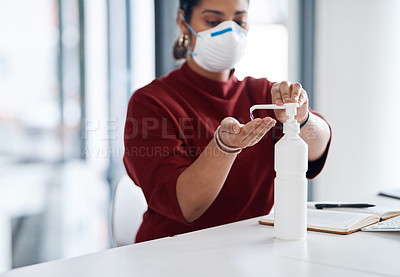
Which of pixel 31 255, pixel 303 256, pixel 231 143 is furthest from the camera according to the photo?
pixel 31 255

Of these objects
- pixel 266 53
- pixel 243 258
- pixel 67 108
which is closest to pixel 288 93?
pixel 243 258

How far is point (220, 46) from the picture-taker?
1.35 meters

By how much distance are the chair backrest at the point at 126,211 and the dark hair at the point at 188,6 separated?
1.79 feet

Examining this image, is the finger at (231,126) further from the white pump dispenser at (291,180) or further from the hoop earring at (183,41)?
the hoop earring at (183,41)

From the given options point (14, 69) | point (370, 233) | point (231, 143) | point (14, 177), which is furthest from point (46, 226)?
point (370, 233)

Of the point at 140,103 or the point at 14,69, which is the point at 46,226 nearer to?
the point at 14,69

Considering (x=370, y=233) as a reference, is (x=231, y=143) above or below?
above

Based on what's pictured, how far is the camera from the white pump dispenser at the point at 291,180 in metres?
0.79

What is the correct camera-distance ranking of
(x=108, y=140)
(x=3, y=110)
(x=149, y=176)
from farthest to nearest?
1. (x=108, y=140)
2. (x=3, y=110)
3. (x=149, y=176)

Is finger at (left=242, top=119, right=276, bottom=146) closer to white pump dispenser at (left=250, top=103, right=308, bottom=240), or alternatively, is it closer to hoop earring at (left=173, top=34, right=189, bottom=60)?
white pump dispenser at (left=250, top=103, right=308, bottom=240)

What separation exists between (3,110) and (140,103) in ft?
2.12

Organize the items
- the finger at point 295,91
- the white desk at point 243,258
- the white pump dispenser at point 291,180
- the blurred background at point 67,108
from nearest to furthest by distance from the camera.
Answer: the white desk at point 243,258
the white pump dispenser at point 291,180
the finger at point 295,91
the blurred background at point 67,108

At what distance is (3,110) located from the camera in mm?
1624

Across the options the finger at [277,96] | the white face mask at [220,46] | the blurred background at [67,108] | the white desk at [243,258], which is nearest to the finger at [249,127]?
the finger at [277,96]
